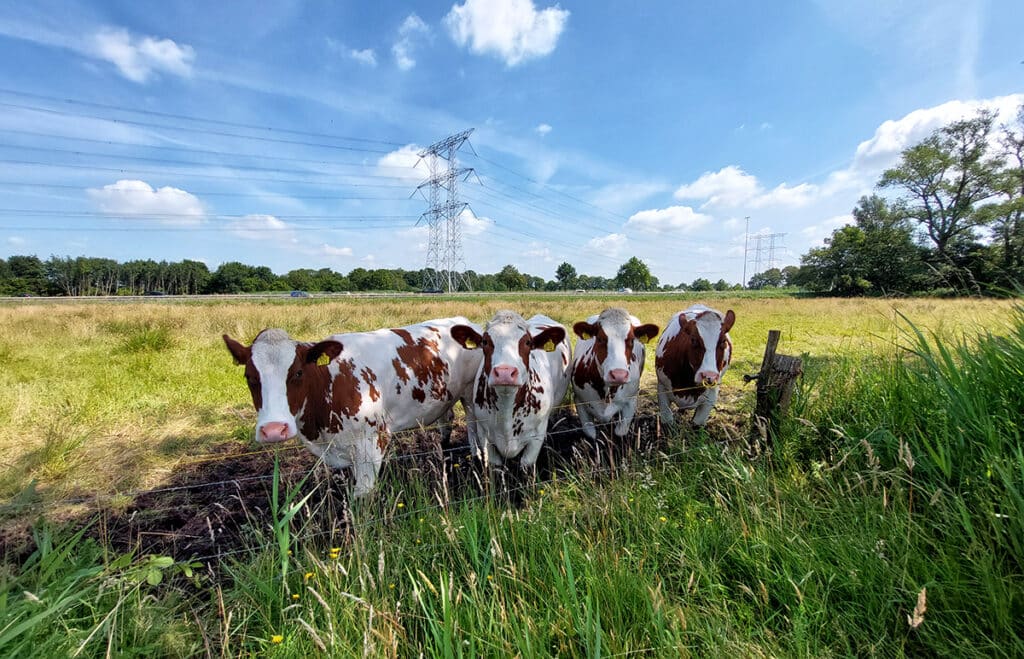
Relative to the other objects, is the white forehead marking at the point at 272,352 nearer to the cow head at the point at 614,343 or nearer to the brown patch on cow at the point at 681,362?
the cow head at the point at 614,343

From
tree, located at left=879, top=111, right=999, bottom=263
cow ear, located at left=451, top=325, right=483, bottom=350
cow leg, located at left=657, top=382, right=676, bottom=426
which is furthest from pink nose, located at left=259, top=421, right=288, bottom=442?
tree, located at left=879, top=111, right=999, bottom=263

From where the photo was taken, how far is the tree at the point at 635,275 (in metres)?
112

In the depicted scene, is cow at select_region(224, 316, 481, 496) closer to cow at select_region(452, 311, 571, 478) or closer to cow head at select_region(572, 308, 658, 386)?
cow at select_region(452, 311, 571, 478)

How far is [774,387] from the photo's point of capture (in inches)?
131

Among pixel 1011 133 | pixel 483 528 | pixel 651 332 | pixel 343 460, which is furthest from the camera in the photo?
pixel 1011 133

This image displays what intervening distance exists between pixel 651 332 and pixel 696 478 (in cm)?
213

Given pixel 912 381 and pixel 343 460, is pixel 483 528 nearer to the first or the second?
pixel 343 460

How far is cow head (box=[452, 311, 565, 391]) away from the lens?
3.36 metres

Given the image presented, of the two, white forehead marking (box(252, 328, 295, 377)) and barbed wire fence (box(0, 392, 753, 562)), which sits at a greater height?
white forehead marking (box(252, 328, 295, 377))

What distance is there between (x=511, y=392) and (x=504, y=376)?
1.44ft

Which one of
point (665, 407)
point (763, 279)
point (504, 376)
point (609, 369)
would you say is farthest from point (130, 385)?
point (763, 279)

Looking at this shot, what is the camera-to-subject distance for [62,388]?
20.3 ft

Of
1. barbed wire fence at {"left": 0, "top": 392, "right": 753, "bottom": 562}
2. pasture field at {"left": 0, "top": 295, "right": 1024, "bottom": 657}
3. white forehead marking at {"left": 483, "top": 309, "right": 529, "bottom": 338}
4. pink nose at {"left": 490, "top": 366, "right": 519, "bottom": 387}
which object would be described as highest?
white forehead marking at {"left": 483, "top": 309, "right": 529, "bottom": 338}

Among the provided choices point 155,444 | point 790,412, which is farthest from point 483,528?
point 155,444
